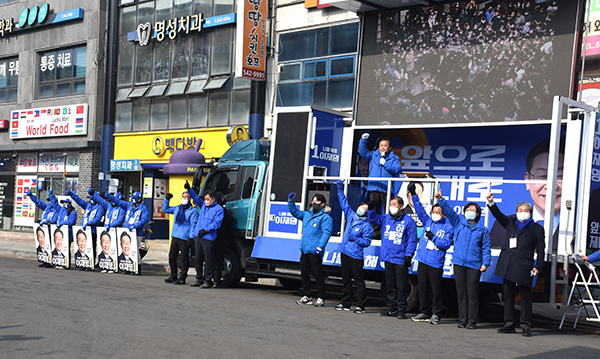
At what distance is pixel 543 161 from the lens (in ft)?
37.4

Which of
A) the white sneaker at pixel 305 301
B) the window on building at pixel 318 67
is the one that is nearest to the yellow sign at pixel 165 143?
the window on building at pixel 318 67

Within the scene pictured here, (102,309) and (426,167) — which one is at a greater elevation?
(426,167)

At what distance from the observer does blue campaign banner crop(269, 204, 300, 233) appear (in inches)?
458

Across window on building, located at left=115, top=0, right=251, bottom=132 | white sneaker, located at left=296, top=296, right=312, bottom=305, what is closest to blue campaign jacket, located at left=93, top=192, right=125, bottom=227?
white sneaker, located at left=296, top=296, right=312, bottom=305

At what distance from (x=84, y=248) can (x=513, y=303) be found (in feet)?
33.4

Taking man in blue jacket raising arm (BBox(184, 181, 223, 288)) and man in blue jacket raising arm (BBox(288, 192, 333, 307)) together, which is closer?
man in blue jacket raising arm (BBox(288, 192, 333, 307))

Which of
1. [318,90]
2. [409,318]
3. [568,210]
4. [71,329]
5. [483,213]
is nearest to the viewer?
[71,329]

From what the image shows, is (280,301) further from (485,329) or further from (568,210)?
(568,210)

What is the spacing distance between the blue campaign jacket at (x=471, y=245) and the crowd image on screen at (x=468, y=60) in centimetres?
225

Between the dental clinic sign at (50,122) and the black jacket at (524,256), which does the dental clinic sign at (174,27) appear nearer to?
the dental clinic sign at (50,122)

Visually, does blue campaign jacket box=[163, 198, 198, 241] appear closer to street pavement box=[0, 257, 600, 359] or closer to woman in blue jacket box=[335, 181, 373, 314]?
street pavement box=[0, 257, 600, 359]

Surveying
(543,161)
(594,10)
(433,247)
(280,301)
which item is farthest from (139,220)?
(594,10)

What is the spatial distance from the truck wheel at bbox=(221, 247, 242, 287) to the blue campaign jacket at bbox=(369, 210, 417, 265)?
3520mm

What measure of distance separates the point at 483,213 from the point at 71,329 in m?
6.72
